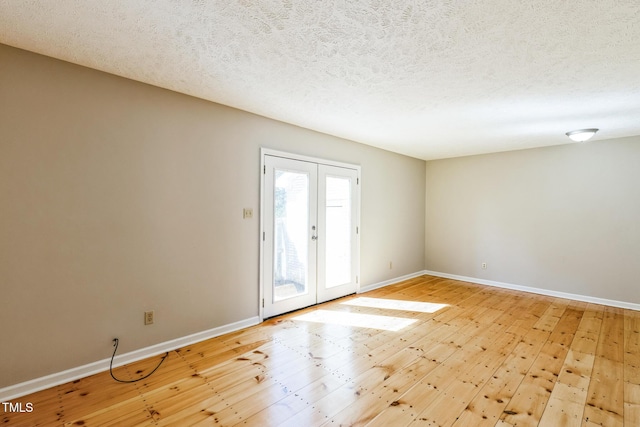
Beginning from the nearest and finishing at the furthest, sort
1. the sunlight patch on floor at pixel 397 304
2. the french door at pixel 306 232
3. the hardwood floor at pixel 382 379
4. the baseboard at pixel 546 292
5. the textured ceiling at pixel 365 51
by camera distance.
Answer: the textured ceiling at pixel 365 51, the hardwood floor at pixel 382 379, the french door at pixel 306 232, the sunlight patch on floor at pixel 397 304, the baseboard at pixel 546 292

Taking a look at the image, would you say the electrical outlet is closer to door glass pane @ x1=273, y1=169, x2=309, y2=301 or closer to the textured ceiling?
door glass pane @ x1=273, y1=169, x2=309, y2=301

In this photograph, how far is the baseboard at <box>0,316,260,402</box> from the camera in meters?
2.15

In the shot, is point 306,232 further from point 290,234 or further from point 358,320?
point 358,320

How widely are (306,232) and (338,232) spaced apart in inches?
26.9

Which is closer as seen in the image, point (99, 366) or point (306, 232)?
point (99, 366)

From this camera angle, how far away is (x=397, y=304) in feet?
Answer: 14.4

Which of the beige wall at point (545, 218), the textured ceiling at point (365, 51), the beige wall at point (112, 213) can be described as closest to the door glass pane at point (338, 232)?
the beige wall at point (112, 213)

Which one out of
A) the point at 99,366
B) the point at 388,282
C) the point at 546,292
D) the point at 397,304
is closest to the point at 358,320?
the point at 397,304

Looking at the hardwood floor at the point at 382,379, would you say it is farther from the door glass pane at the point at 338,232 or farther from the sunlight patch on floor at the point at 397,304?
the door glass pane at the point at 338,232

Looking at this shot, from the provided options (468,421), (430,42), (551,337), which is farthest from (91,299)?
(551,337)

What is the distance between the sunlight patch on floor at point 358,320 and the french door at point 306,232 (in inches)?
12.8

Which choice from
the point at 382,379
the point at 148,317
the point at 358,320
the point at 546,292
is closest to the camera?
the point at 382,379

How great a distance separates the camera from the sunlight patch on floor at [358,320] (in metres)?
3.56

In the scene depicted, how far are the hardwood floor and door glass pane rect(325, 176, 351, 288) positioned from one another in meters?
0.89
